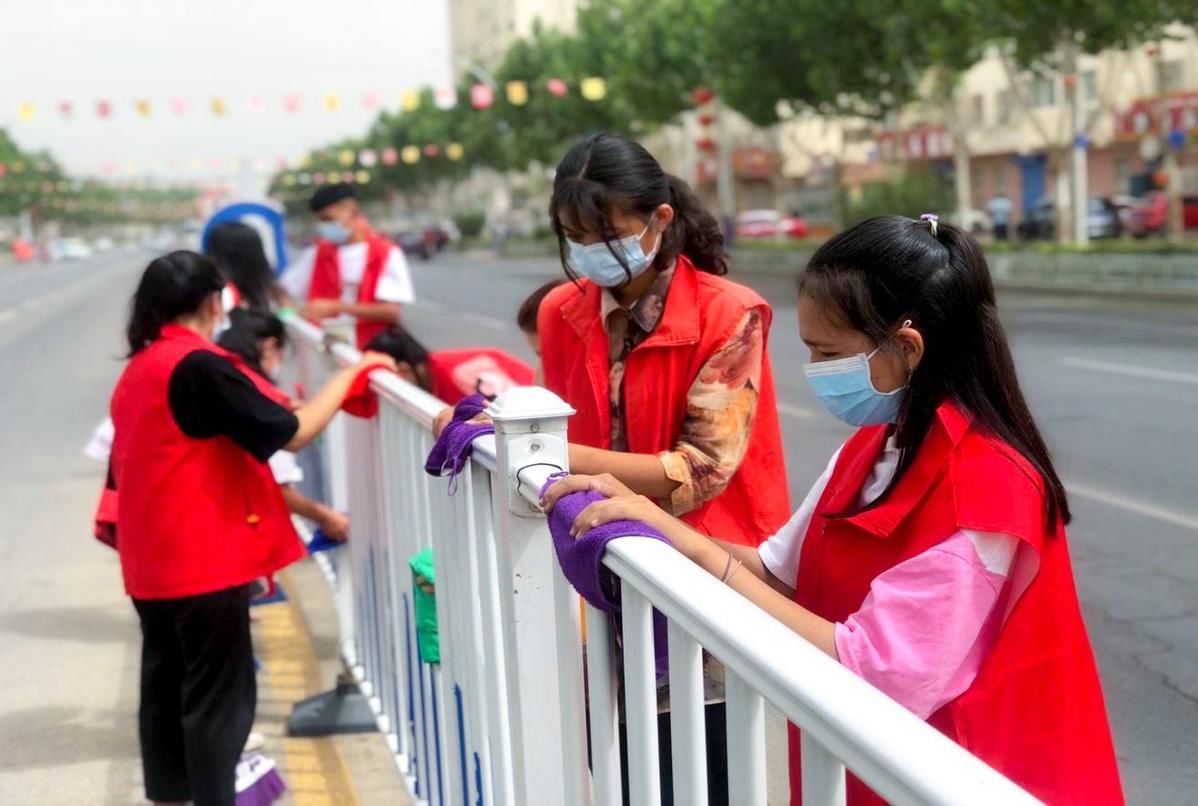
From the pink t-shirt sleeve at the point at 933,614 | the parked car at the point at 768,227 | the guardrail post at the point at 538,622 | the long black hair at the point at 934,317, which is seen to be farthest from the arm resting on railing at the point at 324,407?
the parked car at the point at 768,227

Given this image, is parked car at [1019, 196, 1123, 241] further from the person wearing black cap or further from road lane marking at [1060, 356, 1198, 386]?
the person wearing black cap

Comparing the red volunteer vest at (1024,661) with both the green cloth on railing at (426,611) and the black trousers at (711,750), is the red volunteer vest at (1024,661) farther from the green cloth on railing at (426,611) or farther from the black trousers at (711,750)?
the green cloth on railing at (426,611)

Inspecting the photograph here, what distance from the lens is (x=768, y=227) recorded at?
48.1 meters

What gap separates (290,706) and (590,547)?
338cm

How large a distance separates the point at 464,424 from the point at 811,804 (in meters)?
1.25

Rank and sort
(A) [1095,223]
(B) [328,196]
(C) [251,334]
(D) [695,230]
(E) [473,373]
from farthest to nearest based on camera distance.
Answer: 1. (A) [1095,223]
2. (B) [328,196]
3. (C) [251,334]
4. (E) [473,373]
5. (D) [695,230]

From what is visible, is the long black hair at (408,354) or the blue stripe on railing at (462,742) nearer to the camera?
the blue stripe on railing at (462,742)

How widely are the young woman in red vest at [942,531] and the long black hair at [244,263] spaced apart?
14.5ft

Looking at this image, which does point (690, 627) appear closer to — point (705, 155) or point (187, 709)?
point (187, 709)

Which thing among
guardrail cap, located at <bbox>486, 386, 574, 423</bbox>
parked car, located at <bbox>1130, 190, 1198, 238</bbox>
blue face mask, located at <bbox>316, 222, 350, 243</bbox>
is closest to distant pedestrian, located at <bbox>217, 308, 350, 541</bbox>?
blue face mask, located at <bbox>316, 222, 350, 243</bbox>

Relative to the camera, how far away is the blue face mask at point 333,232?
22.1ft

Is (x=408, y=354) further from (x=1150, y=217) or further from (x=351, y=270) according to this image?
(x=1150, y=217)

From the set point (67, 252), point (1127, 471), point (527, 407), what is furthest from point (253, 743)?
point (67, 252)

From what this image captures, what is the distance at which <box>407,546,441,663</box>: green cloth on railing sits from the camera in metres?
3.10
